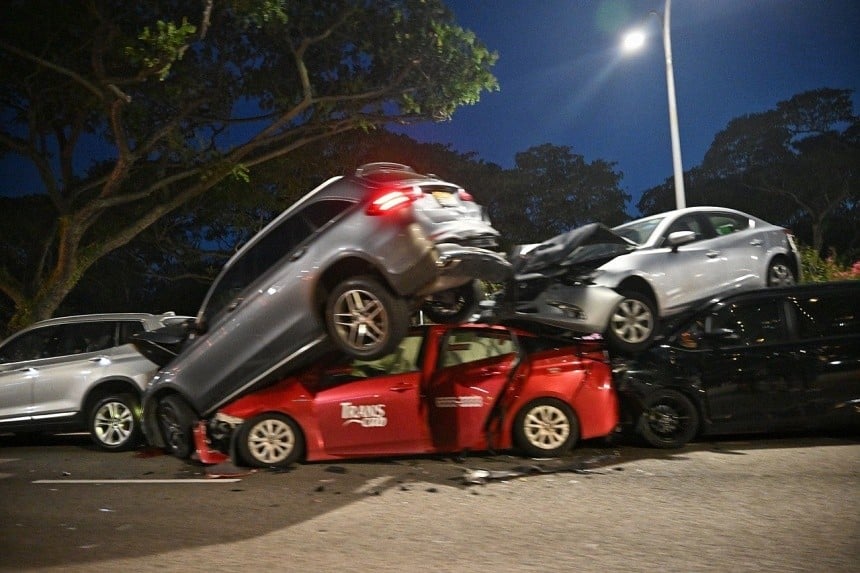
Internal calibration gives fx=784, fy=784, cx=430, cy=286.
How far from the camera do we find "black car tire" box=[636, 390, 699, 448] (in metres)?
7.85

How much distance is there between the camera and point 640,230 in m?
9.21

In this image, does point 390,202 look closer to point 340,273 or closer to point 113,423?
point 340,273

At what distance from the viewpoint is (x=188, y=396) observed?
25.3 feet

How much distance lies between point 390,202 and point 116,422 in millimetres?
4948

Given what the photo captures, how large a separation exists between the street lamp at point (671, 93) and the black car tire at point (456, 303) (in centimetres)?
671

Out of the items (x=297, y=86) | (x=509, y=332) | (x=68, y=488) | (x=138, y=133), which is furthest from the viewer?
(x=297, y=86)

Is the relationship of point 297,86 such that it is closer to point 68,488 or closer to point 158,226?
point 158,226

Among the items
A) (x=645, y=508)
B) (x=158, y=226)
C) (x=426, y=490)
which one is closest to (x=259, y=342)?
(x=426, y=490)

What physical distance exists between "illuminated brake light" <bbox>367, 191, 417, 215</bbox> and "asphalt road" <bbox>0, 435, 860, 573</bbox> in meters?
2.34

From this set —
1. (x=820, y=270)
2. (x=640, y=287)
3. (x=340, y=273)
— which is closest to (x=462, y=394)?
(x=340, y=273)

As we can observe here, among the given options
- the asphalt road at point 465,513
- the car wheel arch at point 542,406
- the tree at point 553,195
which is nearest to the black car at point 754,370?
the asphalt road at point 465,513

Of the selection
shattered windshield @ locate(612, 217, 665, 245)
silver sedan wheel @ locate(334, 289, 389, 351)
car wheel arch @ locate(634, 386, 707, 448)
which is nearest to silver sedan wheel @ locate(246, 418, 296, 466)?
silver sedan wheel @ locate(334, 289, 389, 351)

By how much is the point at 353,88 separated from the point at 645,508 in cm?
1095

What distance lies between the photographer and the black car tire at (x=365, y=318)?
668 cm
